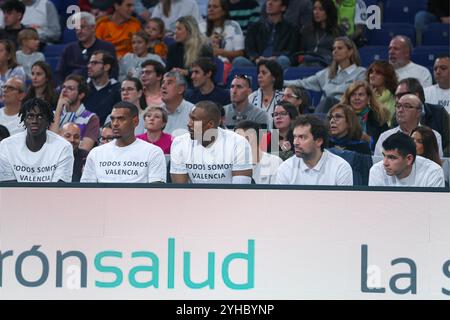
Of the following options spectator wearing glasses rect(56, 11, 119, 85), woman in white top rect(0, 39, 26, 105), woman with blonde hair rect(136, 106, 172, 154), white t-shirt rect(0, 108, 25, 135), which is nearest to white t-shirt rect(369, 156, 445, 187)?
woman with blonde hair rect(136, 106, 172, 154)

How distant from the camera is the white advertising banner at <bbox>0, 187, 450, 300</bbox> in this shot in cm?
612

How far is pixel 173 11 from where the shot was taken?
376 inches

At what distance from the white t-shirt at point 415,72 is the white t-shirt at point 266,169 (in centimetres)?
233

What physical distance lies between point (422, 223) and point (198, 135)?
1.39 meters

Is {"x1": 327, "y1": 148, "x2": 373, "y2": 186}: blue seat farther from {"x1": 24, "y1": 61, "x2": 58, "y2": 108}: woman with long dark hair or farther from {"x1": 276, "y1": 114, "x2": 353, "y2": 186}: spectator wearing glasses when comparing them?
{"x1": 24, "y1": 61, "x2": 58, "y2": 108}: woman with long dark hair

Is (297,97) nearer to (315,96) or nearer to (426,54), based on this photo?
(315,96)

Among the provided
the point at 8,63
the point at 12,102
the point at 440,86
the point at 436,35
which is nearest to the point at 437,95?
the point at 440,86

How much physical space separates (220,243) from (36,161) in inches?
47.3

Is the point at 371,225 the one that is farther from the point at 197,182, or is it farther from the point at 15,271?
the point at 15,271

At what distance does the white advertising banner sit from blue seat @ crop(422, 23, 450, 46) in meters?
3.06

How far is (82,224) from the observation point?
20.1ft
